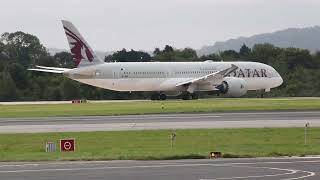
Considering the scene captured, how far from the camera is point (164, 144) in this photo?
31875 millimetres

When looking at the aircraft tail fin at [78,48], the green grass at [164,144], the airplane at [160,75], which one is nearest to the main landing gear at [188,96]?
the airplane at [160,75]

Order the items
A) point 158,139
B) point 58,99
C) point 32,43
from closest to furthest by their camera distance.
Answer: point 158,139 < point 58,99 < point 32,43

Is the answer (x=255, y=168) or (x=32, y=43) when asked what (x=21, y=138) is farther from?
(x=32, y=43)

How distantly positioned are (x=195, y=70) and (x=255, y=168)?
65.9 metres

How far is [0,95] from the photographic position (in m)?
101

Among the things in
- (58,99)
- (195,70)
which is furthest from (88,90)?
(195,70)

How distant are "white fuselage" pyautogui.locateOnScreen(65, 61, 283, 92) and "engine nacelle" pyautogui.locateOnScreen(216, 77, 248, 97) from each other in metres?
1.19

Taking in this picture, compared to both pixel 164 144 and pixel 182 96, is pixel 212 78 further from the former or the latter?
pixel 164 144

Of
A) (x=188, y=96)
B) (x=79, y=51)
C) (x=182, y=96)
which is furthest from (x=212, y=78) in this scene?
(x=79, y=51)

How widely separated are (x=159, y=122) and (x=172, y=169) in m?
23.2

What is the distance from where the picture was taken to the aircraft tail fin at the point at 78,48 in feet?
267

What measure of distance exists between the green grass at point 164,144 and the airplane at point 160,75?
146ft

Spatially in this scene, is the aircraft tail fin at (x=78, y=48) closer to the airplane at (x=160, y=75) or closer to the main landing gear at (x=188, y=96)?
the airplane at (x=160, y=75)

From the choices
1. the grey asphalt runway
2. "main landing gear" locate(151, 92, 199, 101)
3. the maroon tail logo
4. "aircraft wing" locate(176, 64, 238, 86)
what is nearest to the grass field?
the maroon tail logo
